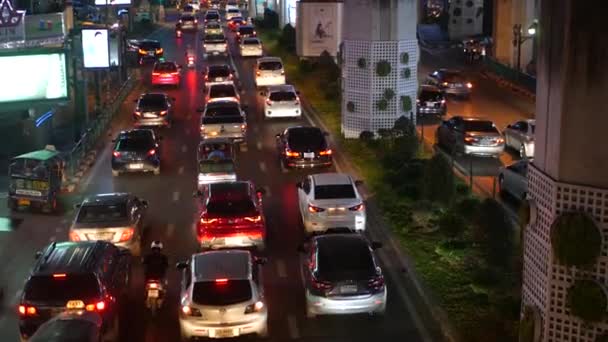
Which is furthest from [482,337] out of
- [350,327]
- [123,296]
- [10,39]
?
[10,39]

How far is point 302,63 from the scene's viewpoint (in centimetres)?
6141

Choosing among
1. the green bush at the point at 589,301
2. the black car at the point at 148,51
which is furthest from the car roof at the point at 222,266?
the black car at the point at 148,51

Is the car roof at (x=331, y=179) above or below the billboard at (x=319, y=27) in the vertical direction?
below

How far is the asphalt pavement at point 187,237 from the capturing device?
18.0 m

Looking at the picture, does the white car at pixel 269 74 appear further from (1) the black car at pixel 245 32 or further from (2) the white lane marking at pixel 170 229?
(2) the white lane marking at pixel 170 229

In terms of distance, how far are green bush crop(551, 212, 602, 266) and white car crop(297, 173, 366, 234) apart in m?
9.63

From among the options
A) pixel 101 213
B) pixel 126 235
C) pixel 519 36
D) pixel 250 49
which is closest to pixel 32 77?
pixel 101 213

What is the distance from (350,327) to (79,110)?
89.5ft

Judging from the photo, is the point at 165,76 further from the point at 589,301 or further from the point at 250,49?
the point at 589,301

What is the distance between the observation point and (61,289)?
1622 cm

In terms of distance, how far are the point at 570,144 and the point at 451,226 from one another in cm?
857

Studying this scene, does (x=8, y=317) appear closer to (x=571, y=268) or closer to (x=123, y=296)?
(x=123, y=296)

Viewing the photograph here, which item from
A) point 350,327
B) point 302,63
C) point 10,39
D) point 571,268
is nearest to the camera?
point 571,268

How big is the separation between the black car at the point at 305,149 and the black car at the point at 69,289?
14.4 m
